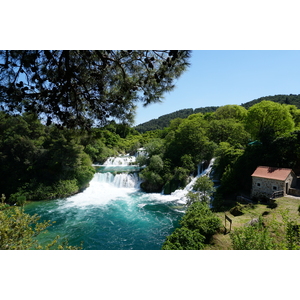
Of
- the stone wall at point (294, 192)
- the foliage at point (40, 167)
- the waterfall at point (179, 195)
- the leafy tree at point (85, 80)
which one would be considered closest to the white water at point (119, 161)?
the foliage at point (40, 167)

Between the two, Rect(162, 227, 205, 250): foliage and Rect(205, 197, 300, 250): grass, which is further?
Rect(205, 197, 300, 250): grass

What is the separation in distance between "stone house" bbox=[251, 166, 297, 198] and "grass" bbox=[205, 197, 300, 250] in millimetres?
723

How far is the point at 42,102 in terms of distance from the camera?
3256mm

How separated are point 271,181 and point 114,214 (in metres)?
10.7

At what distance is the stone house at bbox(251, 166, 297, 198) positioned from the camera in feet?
35.2

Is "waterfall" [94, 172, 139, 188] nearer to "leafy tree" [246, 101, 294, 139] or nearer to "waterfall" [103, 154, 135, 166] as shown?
"waterfall" [103, 154, 135, 166]

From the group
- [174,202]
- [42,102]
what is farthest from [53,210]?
[42,102]

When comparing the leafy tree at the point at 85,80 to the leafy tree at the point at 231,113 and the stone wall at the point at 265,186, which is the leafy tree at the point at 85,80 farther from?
the leafy tree at the point at 231,113

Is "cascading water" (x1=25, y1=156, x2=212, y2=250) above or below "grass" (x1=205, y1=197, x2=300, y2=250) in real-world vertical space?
below

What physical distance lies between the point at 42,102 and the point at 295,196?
1360 centimetres

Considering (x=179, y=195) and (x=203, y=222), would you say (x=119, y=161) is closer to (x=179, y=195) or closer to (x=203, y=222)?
(x=179, y=195)

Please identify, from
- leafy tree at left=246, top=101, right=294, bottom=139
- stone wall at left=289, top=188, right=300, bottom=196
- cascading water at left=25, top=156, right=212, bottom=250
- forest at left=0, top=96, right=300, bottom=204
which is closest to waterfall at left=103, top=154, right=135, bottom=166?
cascading water at left=25, top=156, right=212, bottom=250

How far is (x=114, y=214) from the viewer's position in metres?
12.8

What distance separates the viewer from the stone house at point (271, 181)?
1074cm
